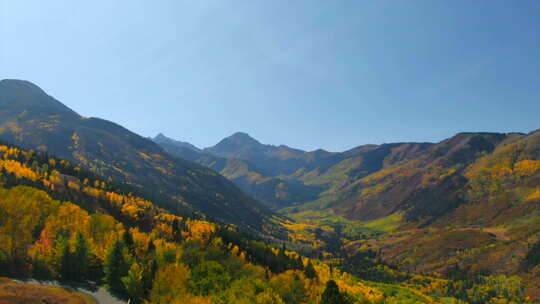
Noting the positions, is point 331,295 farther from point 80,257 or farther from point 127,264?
point 80,257

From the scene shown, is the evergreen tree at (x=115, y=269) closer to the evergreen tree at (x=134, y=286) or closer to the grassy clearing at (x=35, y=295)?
the grassy clearing at (x=35, y=295)

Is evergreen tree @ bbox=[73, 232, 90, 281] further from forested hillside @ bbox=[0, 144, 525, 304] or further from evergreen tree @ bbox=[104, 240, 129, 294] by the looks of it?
evergreen tree @ bbox=[104, 240, 129, 294]

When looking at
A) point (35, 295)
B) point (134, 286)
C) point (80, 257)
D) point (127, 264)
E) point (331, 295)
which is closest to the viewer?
point (35, 295)

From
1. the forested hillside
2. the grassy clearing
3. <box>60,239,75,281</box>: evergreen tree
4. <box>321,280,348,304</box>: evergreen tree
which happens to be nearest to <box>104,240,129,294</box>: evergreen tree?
the forested hillside

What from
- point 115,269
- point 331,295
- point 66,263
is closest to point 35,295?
point 115,269

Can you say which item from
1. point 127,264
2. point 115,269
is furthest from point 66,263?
point 127,264

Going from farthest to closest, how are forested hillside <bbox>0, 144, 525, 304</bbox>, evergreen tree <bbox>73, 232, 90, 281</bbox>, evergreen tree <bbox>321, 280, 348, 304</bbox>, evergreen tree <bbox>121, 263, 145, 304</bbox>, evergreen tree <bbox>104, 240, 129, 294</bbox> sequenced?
evergreen tree <bbox>73, 232, 90, 281</bbox>
evergreen tree <bbox>104, 240, 129, 294</bbox>
evergreen tree <bbox>321, 280, 348, 304</bbox>
forested hillside <bbox>0, 144, 525, 304</bbox>
evergreen tree <bbox>121, 263, 145, 304</bbox>

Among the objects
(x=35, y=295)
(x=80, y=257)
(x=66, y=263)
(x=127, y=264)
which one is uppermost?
(x=127, y=264)

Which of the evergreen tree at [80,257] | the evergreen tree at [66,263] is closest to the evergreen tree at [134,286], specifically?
the evergreen tree at [80,257]

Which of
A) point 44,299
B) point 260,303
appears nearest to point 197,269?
point 260,303

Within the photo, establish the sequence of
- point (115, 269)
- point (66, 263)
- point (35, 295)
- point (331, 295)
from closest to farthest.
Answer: point (35, 295), point (331, 295), point (115, 269), point (66, 263)

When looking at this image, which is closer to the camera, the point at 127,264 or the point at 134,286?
the point at 134,286

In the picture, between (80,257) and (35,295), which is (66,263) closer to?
(80,257)

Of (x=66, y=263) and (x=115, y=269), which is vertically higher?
(x=115, y=269)
